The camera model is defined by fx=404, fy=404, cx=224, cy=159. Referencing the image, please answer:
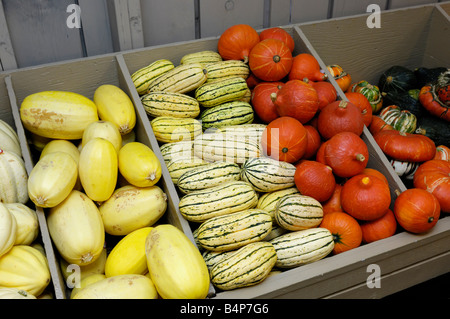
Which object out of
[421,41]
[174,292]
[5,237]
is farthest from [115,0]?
[421,41]

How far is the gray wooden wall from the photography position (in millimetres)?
1789

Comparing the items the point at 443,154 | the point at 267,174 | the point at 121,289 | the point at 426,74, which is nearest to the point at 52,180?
the point at 121,289

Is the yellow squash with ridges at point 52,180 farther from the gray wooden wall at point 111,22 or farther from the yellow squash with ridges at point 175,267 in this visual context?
the gray wooden wall at point 111,22

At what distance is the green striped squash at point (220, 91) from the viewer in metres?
1.87

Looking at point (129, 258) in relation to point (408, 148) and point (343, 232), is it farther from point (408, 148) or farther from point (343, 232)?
point (408, 148)

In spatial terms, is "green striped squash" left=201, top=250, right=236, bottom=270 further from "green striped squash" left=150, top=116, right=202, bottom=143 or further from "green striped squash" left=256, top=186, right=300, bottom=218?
"green striped squash" left=150, top=116, right=202, bottom=143

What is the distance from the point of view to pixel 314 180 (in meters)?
1.57

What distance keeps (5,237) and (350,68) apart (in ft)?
6.89

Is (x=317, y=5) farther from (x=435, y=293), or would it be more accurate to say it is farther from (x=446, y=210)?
(x=435, y=293)

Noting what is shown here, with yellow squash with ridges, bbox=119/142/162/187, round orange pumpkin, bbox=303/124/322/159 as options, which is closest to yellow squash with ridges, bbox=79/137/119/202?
yellow squash with ridges, bbox=119/142/162/187

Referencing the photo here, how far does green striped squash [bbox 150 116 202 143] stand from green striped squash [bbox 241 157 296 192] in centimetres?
30

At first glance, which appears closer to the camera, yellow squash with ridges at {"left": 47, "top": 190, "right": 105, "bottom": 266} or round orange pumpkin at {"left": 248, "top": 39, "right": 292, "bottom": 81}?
yellow squash with ridges at {"left": 47, "top": 190, "right": 105, "bottom": 266}

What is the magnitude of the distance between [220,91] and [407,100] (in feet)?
4.02

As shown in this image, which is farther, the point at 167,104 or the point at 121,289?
the point at 167,104
